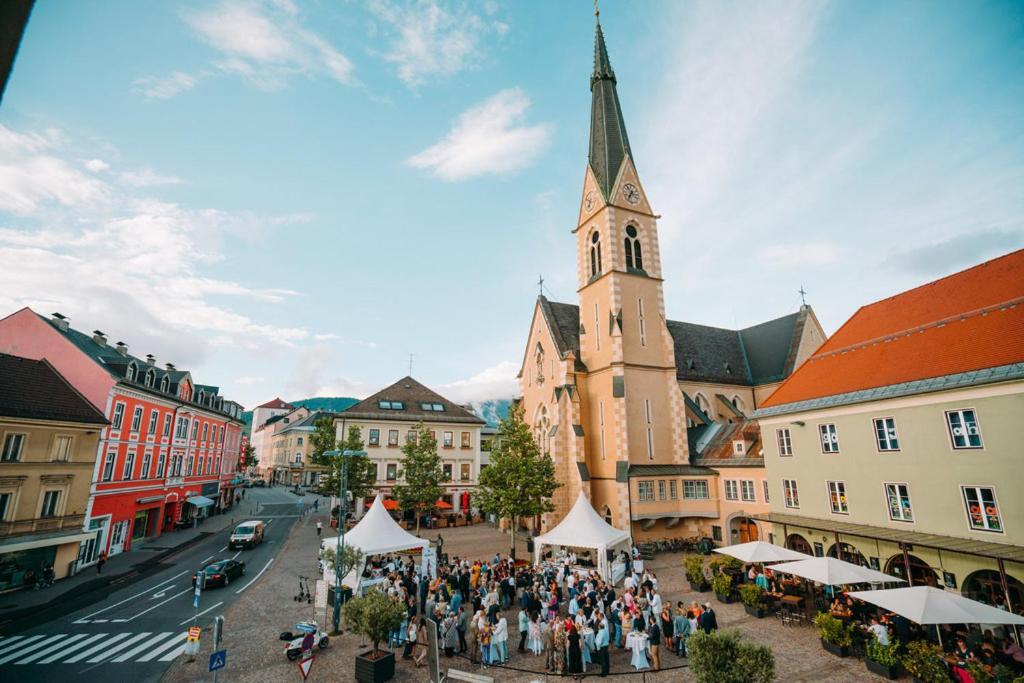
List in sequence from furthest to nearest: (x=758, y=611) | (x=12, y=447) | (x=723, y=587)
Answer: (x=12, y=447) < (x=723, y=587) < (x=758, y=611)

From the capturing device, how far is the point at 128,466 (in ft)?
102

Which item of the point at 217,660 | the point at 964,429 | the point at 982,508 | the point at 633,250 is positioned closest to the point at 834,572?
the point at 982,508

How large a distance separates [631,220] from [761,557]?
25.5 m

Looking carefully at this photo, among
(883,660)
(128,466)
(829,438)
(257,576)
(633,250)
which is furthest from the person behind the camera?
(633,250)

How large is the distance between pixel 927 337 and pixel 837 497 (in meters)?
7.76

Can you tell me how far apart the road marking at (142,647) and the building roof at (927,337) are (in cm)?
2784

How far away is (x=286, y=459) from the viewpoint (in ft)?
285

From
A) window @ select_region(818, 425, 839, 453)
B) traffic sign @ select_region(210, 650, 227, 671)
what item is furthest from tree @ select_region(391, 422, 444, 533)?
window @ select_region(818, 425, 839, 453)

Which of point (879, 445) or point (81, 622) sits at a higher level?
point (879, 445)

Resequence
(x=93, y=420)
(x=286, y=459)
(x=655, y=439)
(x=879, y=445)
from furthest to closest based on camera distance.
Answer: (x=286, y=459) → (x=655, y=439) → (x=93, y=420) → (x=879, y=445)

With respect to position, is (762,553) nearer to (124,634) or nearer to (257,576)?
(124,634)

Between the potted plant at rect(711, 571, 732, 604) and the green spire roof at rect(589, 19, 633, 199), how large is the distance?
87.8 feet

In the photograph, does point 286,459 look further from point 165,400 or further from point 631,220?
point 631,220

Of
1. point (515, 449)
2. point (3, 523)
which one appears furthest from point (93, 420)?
point (515, 449)
